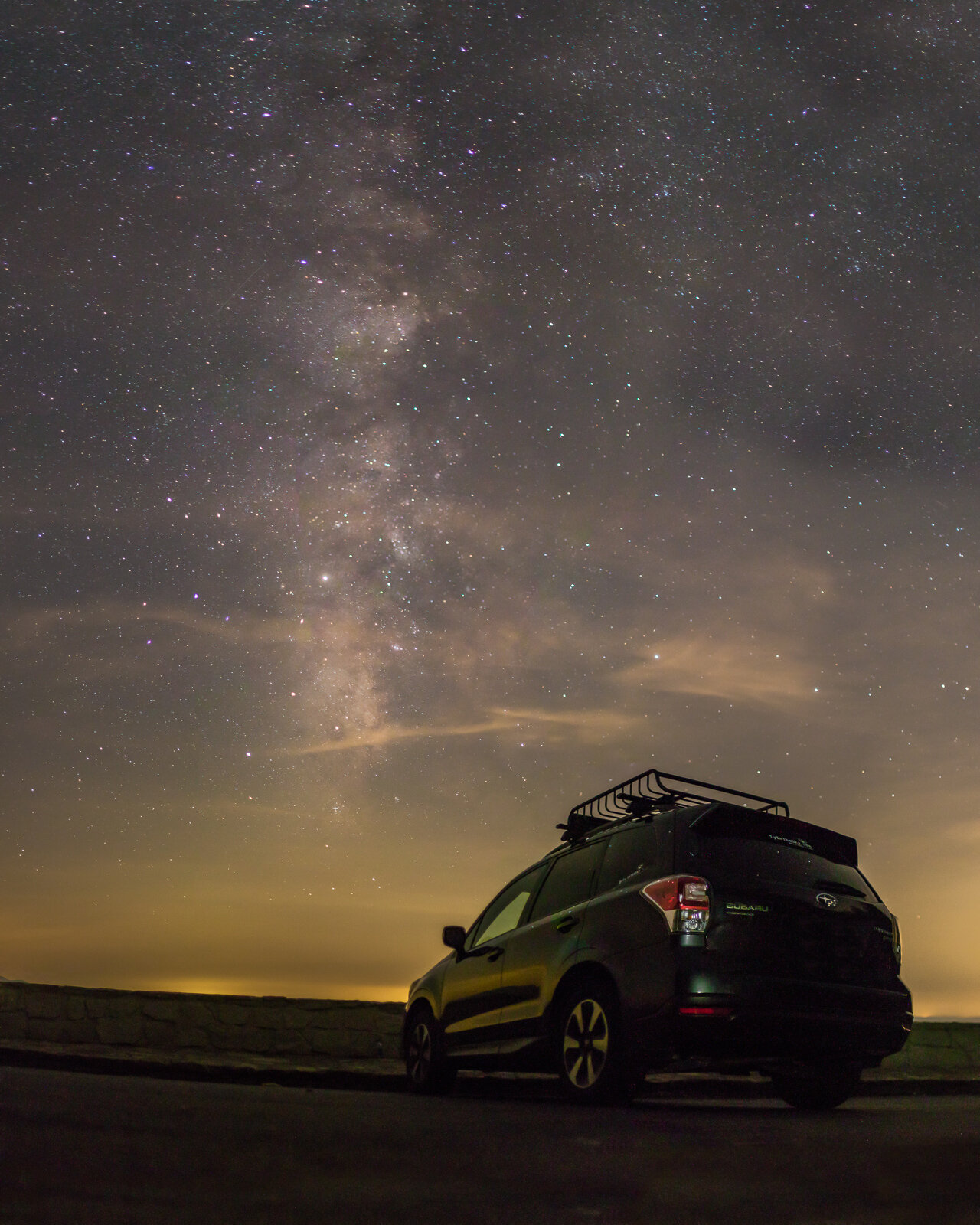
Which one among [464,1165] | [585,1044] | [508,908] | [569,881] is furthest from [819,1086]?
[464,1165]

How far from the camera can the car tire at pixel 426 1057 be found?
9016 mm

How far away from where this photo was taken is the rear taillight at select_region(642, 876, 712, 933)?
6602 millimetres

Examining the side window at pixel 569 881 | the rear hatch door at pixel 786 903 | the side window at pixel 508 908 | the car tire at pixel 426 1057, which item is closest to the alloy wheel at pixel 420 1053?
the car tire at pixel 426 1057

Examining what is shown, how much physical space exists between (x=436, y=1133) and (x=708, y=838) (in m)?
2.37

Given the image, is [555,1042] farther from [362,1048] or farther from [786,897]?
[362,1048]

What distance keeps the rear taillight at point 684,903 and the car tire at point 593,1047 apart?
623 mm

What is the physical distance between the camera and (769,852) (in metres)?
7.11

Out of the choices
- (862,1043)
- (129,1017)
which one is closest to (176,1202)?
(862,1043)

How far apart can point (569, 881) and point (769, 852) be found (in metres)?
1.51

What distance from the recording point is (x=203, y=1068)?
32.2ft

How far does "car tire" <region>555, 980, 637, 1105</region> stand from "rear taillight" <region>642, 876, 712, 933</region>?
62 centimetres

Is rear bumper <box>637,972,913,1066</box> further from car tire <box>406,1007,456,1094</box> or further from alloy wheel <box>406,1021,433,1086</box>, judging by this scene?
alloy wheel <box>406,1021,433,1086</box>

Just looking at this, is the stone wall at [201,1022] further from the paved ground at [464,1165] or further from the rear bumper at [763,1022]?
the rear bumper at [763,1022]

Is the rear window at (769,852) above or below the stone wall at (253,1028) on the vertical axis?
above
